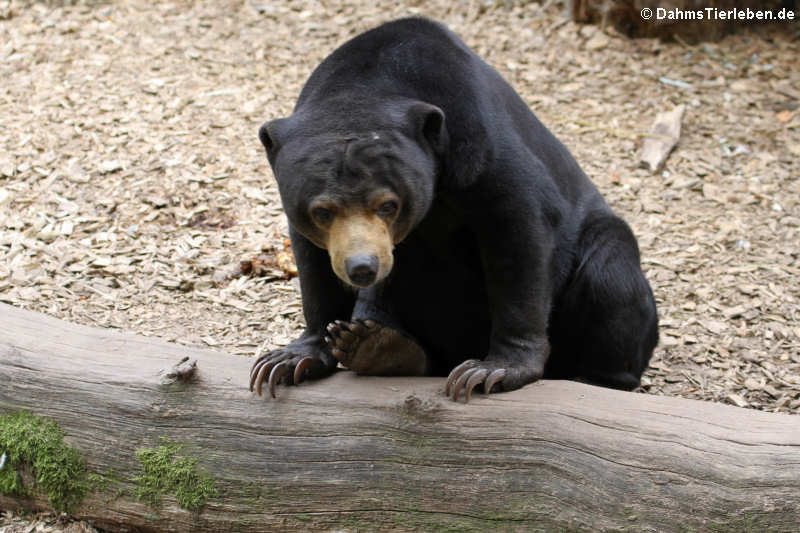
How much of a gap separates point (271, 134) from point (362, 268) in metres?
0.72

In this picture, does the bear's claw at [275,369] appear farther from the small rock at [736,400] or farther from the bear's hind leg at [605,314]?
the small rock at [736,400]

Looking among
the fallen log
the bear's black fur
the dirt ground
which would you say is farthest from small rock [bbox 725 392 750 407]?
the fallen log

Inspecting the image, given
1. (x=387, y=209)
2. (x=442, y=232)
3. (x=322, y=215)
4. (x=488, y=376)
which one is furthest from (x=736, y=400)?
(x=322, y=215)

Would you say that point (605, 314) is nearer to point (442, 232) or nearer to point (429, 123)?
point (442, 232)

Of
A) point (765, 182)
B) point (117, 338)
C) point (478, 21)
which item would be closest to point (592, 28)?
point (478, 21)

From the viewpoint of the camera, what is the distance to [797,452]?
127 inches

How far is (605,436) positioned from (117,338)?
2267mm

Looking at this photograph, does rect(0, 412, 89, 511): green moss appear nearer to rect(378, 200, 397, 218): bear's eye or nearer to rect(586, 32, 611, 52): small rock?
rect(378, 200, 397, 218): bear's eye

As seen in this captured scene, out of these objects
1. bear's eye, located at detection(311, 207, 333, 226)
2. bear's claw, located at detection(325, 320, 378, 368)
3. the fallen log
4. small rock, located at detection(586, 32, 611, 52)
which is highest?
small rock, located at detection(586, 32, 611, 52)

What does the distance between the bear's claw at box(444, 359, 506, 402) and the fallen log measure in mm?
56

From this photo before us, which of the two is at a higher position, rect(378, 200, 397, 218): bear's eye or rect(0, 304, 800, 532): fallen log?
rect(378, 200, 397, 218): bear's eye

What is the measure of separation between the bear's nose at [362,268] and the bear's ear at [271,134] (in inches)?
24.1

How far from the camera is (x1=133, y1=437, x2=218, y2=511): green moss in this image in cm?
379

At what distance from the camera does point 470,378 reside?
3.78m
